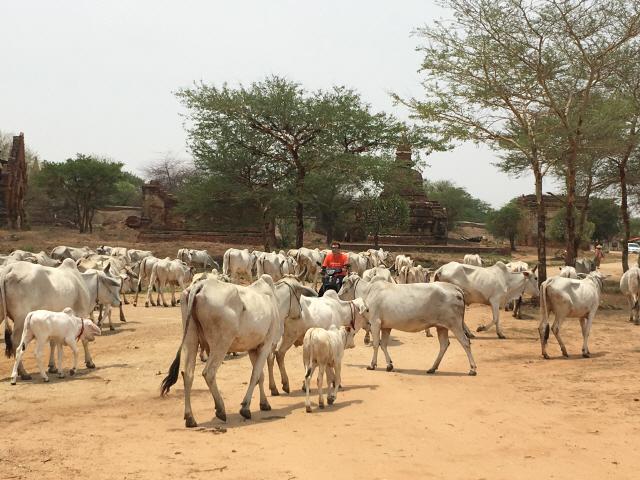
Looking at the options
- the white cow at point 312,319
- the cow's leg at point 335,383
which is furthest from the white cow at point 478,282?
the cow's leg at point 335,383

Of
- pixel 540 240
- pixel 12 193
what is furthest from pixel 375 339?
pixel 12 193

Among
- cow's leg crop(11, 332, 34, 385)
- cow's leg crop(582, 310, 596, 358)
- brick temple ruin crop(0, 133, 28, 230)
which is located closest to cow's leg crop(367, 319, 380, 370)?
cow's leg crop(582, 310, 596, 358)

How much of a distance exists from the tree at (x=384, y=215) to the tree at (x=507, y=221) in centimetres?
1593

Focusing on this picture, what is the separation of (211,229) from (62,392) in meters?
31.4

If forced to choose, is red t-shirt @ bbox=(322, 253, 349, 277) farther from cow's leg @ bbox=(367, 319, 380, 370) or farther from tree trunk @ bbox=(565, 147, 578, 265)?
tree trunk @ bbox=(565, 147, 578, 265)

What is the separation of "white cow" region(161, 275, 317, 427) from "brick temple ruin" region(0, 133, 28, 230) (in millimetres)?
36509

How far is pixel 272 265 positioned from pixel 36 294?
37.6ft

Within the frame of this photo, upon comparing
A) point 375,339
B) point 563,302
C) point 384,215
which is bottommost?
point 375,339

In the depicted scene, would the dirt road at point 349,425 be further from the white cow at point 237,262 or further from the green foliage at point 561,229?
the green foliage at point 561,229

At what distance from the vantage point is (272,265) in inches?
818

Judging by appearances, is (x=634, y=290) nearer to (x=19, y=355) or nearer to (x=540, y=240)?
(x=540, y=240)

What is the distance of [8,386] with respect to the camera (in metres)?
8.32

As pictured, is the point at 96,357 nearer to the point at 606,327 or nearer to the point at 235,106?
the point at 606,327

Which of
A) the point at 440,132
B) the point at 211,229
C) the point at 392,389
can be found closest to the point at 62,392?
the point at 392,389
